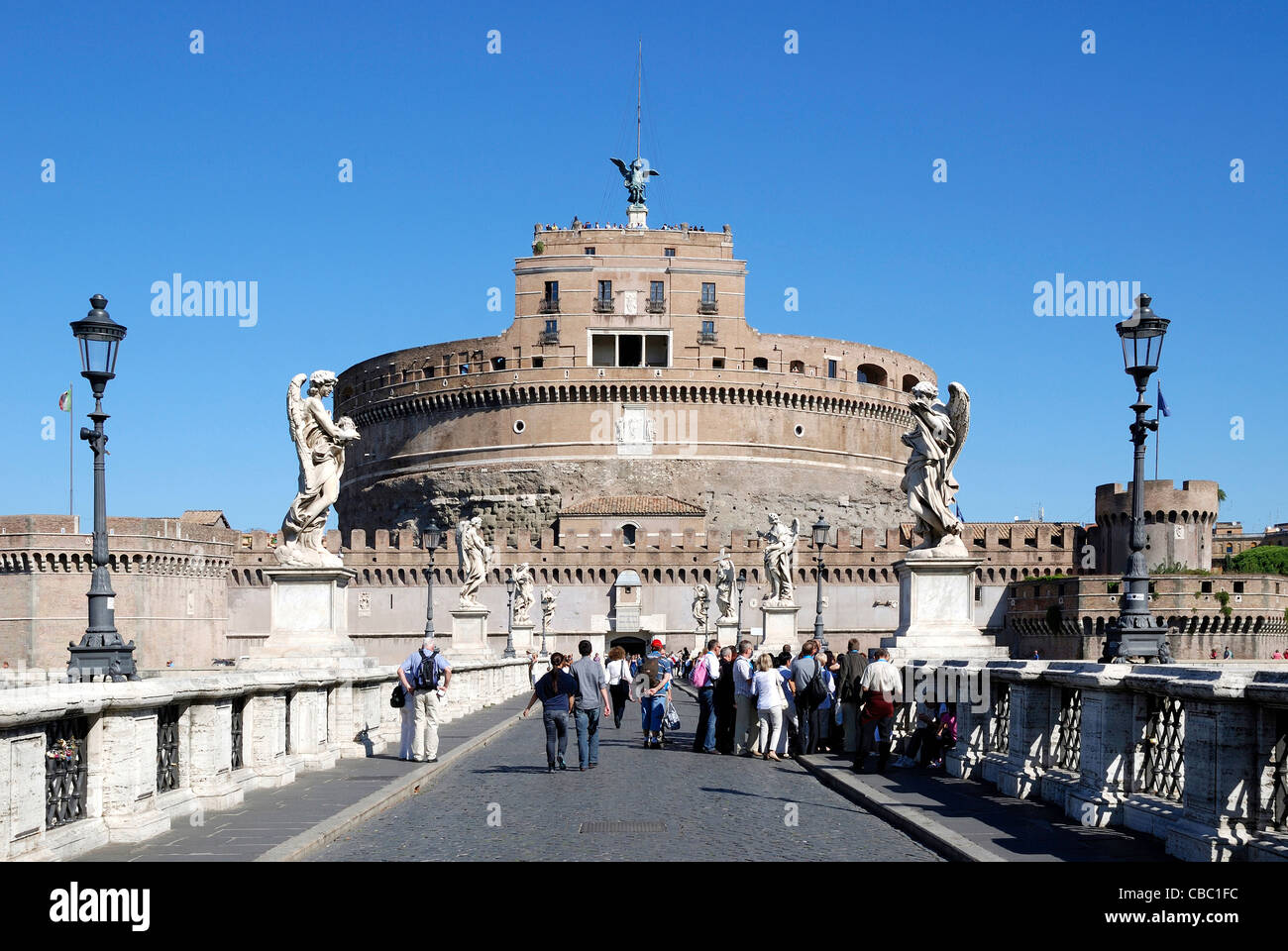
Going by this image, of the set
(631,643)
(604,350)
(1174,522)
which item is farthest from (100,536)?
(604,350)

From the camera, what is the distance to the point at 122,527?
59.6 m

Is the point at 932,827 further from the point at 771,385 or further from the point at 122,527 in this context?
the point at 771,385

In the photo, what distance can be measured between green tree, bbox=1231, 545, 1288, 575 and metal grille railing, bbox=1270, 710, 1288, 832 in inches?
3158

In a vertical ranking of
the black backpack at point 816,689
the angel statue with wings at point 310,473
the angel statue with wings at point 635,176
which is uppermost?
the angel statue with wings at point 635,176

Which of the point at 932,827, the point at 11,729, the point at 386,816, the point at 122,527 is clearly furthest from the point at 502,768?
the point at 122,527

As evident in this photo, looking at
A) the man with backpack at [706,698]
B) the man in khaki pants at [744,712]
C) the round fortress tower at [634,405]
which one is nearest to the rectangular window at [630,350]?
the round fortress tower at [634,405]

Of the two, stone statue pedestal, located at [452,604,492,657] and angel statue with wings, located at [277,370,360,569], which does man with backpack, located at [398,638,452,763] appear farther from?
stone statue pedestal, located at [452,604,492,657]

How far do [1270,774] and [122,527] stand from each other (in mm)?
58356

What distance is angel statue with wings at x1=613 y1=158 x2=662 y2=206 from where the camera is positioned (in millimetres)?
89438

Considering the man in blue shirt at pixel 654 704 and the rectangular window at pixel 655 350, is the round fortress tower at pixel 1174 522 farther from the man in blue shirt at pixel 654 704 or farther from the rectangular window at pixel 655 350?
the man in blue shirt at pixel 654 704

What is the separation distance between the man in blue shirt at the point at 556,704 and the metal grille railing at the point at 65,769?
672cm

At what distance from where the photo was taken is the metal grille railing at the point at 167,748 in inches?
344

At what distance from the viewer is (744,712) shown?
16609 millimetres

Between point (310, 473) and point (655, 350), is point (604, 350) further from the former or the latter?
point (310, 473)
